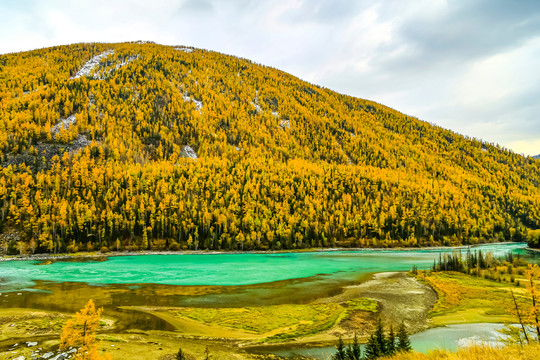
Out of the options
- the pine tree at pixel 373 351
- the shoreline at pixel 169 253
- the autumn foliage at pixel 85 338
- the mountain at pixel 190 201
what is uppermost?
the mountain at pixel 190 201

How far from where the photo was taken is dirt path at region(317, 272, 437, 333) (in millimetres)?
34000

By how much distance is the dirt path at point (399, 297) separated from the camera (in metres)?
34.0

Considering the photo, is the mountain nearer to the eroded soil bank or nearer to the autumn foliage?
the eroded soil bank

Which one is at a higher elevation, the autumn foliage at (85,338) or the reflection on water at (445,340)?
the autumn foliage at (85,338)

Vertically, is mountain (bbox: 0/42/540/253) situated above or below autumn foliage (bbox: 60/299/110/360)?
above

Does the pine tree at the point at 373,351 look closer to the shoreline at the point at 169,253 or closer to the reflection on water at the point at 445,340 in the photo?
the reflection on water at the point at 445,340

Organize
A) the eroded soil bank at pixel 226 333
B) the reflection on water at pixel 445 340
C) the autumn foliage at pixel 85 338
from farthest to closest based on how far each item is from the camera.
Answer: the reflection on water at pixel 445 340 → the eroded soil bank at pixel 226 333 → the autumn foliage at pixel 85 338

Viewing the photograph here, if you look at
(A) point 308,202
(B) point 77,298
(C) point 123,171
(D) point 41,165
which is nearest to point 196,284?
(B) point 77,298

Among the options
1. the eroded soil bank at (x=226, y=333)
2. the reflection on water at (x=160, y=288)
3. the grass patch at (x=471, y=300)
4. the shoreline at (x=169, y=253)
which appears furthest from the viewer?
the shoreline at (x=169, y=253)

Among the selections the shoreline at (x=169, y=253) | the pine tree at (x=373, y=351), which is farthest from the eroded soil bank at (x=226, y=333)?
the shoreline at (x=169, y=253)

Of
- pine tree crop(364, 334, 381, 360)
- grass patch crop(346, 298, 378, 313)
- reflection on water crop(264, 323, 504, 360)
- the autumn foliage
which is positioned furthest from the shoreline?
pine tree crop(364, 334, 381, 360)

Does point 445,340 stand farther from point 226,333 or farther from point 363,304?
point 226,333

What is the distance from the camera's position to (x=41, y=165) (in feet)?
478

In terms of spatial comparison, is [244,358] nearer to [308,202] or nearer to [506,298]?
[506,298]
